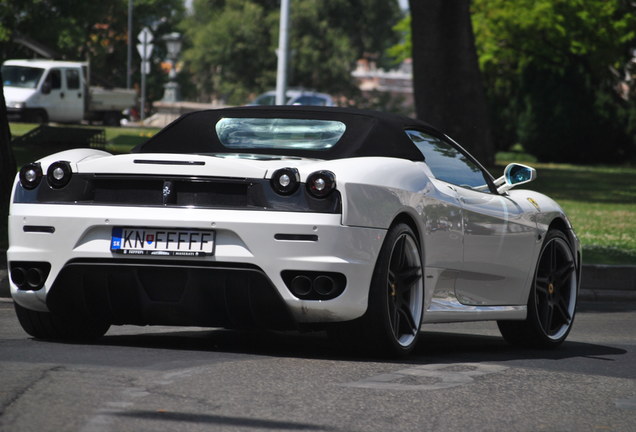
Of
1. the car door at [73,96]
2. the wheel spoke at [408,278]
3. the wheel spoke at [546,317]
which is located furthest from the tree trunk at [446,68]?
the car door at [73,96]

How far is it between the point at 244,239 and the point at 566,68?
137 ft

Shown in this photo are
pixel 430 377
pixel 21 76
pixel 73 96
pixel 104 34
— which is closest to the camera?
pixel 430 377

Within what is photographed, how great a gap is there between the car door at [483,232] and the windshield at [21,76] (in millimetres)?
36212

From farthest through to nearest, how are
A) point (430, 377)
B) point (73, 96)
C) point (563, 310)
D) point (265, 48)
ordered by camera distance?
1. point (265, 48)
2. point (73, 96)
3. point (563, 310)
4. point (430, 377)

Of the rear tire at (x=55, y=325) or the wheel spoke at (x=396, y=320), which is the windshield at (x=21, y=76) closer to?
the rear tire at (x=55, y=325)

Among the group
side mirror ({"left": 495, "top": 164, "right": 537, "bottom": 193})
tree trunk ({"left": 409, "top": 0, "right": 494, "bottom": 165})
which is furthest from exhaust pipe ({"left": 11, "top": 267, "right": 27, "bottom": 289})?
tree trunk ({"left": 409, "top": 0, "right": 494, "bottom": 165})

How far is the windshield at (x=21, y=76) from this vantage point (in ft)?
142

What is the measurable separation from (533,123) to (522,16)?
3.49 metres

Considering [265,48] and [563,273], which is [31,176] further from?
[265,48]

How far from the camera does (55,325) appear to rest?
7445mm

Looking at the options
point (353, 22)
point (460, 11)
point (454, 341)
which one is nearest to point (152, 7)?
point (353, 22)

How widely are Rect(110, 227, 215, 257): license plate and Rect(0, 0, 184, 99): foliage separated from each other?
44.4 meters

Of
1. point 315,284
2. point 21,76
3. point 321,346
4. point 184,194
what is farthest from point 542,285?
point 21,76

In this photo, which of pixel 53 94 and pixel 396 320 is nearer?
pixel 396 320
